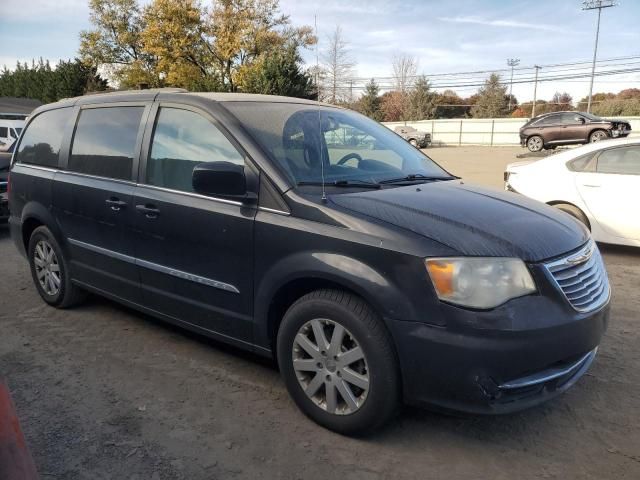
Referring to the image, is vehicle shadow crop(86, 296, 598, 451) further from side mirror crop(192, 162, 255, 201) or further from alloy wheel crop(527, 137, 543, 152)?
alloy wheel crop(527, 137, 543, 152)

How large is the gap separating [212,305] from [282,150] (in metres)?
1.02

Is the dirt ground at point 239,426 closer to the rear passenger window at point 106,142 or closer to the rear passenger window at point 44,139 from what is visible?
the rear passenger window at point 106,142

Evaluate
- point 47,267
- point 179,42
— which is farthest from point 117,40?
point 47,267

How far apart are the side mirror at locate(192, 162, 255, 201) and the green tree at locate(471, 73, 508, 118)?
70098mm

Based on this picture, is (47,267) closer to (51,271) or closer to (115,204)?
(51,271)

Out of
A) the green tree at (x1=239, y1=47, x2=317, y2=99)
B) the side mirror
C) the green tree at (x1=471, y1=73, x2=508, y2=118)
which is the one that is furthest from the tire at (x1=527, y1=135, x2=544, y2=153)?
the green tree at (x1=471, y1=73, x2=508, y2=118)

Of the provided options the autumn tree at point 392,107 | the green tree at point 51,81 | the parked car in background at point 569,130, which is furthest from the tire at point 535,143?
the autumn tree at point 392,107

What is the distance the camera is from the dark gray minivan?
248 centimetres

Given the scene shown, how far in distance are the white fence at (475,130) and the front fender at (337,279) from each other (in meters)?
39.6

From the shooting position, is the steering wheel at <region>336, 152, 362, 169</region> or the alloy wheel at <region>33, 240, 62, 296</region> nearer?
the steering wheel at <region>336, 152, 362, 169</region>

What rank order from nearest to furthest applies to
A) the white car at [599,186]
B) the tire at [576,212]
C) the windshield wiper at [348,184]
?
the windshield wiper at [348,184] < the white car at [599,186] < the tire at [576,212]

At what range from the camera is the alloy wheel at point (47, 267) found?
4652 millimetres

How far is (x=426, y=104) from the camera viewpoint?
6328 centimetres

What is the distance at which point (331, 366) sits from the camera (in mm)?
2789
